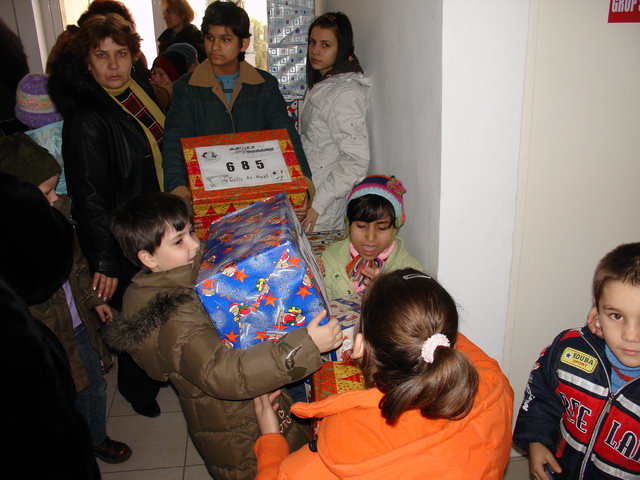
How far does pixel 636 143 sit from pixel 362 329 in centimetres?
130

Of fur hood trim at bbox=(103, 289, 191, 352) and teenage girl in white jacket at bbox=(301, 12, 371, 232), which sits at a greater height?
teenage girl in white jacket at bbox=(301, 12, 371, 232)

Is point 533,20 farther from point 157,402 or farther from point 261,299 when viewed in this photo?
point 157,402

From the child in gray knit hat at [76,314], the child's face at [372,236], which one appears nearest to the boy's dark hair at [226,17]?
the child in gray knit hat at [76,314]

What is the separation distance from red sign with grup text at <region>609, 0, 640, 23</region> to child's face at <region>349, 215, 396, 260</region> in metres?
0.98

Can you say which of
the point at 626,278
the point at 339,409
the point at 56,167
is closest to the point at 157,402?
the point at 56,167

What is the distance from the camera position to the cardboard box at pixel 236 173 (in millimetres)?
1773

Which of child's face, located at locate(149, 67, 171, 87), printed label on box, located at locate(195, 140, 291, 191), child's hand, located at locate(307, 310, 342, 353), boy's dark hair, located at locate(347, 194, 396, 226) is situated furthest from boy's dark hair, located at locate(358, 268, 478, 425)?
child's face, located at locate(149, 67, 171, 87)

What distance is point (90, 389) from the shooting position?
194cm

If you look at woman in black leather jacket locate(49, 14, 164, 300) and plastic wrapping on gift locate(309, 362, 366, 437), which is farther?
woman in black leather jacket locate(49, 14, 164, 300)

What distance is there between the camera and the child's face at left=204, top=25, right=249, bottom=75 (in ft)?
7.29

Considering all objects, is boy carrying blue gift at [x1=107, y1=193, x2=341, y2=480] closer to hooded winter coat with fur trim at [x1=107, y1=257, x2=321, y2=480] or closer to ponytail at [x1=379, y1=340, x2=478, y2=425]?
hooded winter coat with fur trim at [x1=107, y1=257, x2=321, y2=480]

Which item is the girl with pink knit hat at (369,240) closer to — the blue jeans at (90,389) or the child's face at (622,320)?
the child's face at (622,320)

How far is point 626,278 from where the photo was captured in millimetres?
1140

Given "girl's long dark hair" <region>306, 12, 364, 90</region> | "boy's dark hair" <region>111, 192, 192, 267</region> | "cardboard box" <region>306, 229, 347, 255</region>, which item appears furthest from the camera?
"girl's long dark hair" <region>306, 12, 364, 90</region>
